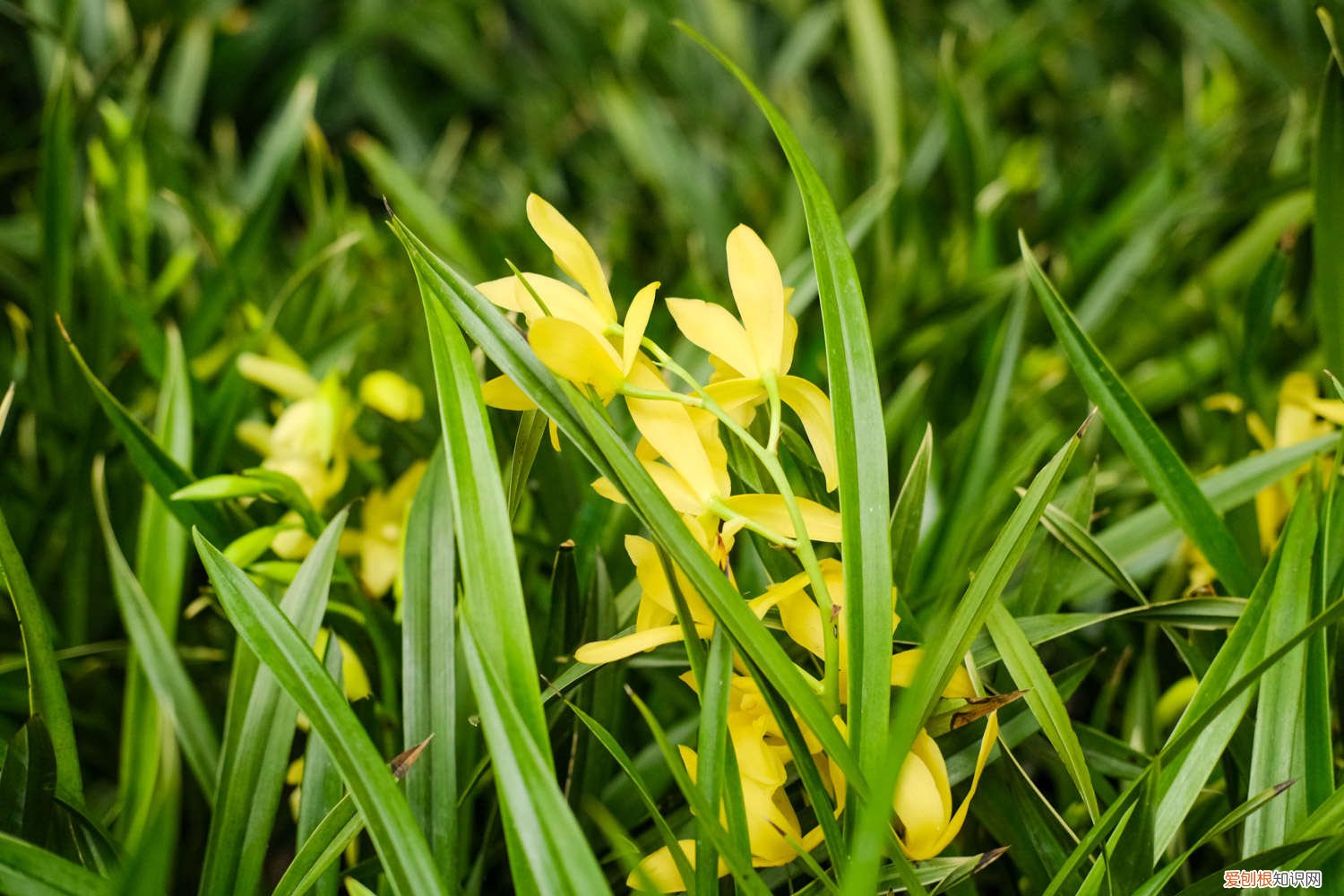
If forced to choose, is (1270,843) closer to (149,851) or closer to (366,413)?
(149,851)

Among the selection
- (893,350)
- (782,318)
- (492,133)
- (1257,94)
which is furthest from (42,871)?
(1257,94)

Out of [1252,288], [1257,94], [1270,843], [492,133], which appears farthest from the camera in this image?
[492,133]

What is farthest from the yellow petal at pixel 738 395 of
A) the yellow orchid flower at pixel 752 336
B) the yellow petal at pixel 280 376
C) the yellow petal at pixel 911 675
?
the yellow petal at pixel 280 376

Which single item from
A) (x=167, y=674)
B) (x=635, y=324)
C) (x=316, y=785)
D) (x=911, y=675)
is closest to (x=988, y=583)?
(x=911, y=675)

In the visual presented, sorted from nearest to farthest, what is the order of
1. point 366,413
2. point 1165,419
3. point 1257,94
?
point 366,413 < point 1165,419 < point 1257,94

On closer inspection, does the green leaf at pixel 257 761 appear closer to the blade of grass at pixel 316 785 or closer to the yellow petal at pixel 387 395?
the blade of grass at pixel 316 785

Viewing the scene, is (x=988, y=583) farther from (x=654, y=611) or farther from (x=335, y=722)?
(x=335, y=722)
